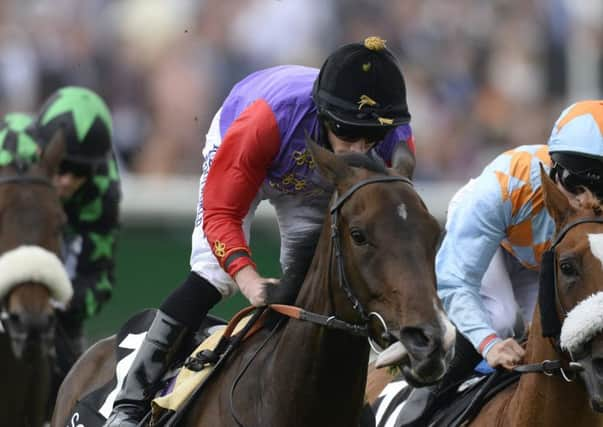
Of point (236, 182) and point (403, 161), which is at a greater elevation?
point (403, 161)

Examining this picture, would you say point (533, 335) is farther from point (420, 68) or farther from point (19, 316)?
point (420, 68)

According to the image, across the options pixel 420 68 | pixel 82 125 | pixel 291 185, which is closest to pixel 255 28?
pixel 420 68

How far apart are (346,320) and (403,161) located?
0.54 metres

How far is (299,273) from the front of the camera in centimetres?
478

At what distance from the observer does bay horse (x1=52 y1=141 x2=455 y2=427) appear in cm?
417

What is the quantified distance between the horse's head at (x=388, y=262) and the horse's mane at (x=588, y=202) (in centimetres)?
72

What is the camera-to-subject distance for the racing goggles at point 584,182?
508 centimetres

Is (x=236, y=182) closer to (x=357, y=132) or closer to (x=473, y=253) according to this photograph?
(x=357, y=132)

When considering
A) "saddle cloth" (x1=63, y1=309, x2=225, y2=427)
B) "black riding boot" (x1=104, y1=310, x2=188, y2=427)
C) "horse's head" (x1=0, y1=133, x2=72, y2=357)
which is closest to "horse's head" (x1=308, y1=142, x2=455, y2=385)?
"black riding boot" (x1=104, y1=310, x2=188, y2=427)

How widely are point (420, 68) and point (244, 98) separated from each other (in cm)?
730

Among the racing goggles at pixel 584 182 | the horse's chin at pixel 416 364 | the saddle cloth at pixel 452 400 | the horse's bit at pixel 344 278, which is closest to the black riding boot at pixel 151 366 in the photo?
the saddle cloth at pixel 452 400

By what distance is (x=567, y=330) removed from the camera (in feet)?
15.0

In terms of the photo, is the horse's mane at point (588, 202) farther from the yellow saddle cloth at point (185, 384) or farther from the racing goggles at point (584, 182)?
the yellow saddle cloth at point (185, 384)

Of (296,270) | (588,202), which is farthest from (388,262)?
(588,202)
